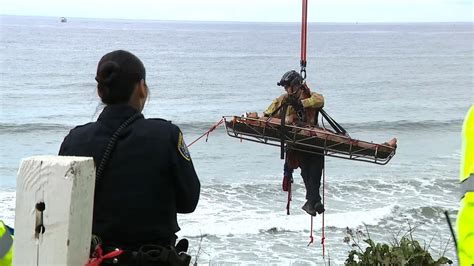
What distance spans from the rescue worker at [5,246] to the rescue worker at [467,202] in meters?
1.73

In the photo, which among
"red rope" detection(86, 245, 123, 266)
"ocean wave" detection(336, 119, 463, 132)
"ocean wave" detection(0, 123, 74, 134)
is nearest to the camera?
"red rope" detection(86, 245, 123, 266)

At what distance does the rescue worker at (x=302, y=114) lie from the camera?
721cm

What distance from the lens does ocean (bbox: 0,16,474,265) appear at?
47.2ft

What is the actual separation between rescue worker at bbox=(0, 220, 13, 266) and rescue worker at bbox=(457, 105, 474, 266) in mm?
1725

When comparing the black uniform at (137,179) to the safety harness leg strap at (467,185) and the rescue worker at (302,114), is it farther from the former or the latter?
the rescue worker at (302,114)

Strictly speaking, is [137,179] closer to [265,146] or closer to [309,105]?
[309,105]

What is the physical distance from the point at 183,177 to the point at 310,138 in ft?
14.4

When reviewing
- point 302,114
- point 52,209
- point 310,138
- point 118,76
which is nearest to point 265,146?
point 302,114

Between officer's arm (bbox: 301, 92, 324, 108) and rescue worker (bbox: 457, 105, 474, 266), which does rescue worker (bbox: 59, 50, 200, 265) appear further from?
officer's arm (bbox: 301, 92, 324, 108)

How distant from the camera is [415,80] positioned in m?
49.8

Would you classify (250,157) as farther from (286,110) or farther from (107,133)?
(107,133)

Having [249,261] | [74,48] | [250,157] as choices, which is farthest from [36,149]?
[74,48]

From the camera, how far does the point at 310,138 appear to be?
284 inches

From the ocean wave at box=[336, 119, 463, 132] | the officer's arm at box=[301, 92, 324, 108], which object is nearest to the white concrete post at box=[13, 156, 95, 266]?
the officer's arm at box=[301, 92, 324, 108]
